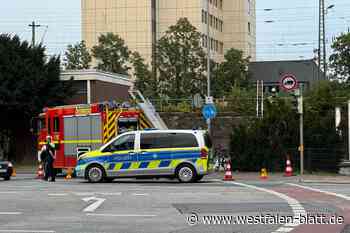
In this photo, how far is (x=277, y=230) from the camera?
12.5 metres

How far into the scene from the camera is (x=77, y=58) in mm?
73125

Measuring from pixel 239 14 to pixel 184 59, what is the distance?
1794 inches

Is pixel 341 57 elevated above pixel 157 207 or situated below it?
above

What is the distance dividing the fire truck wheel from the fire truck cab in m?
4.57

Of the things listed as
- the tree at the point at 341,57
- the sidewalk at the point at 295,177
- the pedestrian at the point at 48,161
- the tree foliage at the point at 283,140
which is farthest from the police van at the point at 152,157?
the tree at the point at 341,57

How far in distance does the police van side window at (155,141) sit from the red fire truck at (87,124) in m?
4.62

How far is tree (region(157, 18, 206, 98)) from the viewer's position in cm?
6550

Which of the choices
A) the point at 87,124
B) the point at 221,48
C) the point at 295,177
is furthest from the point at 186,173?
the point at 221,48

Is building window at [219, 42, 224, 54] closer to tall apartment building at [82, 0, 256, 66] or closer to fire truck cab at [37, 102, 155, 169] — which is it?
tall apartment building at [82, 0, 256, 66]

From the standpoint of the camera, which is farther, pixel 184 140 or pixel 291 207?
pixel 184 140

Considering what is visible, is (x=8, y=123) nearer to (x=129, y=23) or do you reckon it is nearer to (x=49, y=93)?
(x=49, y=93)

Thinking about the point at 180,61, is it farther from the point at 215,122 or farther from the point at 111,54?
the point at 215,122

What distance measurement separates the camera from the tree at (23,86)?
44.1 meters

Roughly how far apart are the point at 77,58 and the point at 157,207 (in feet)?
190
